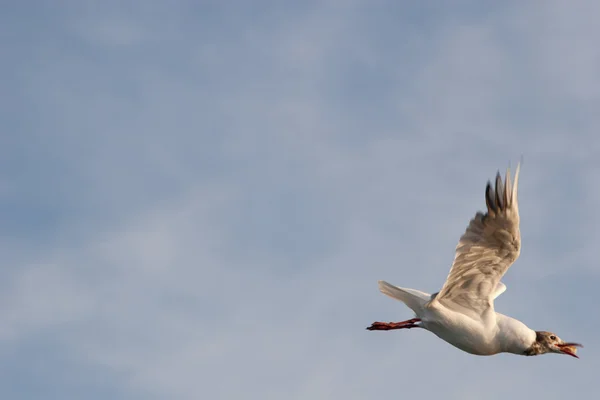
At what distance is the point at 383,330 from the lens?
70.7 ft

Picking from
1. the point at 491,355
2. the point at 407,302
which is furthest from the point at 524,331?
the point at 407,302

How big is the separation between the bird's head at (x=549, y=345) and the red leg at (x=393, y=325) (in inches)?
108

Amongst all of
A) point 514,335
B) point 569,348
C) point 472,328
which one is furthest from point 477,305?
point 569,348

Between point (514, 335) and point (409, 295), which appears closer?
point (514, 335)

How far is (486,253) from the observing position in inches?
792

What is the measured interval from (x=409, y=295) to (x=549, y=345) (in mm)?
3523

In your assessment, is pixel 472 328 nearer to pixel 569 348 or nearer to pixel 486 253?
pixel 486 253

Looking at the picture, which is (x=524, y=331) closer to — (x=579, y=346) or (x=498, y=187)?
(x=579, y=346)

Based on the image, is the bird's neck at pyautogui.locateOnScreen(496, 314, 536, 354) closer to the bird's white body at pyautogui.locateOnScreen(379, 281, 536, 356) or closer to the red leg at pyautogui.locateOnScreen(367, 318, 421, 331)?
the bird's white body at pyautogui.locateOnScreen(379, 281, 536, 356)

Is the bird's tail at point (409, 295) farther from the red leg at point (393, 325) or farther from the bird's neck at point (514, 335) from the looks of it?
the bird's neck at point (514, 335)

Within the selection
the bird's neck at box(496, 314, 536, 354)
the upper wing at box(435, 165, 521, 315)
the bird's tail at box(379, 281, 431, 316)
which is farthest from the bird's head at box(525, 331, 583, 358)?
the bird's tail at box(379, 281, 431, 316)

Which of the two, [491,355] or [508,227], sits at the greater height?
[508,227]

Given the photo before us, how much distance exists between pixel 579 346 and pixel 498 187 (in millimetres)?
5130

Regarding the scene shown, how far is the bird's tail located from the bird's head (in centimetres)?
270
